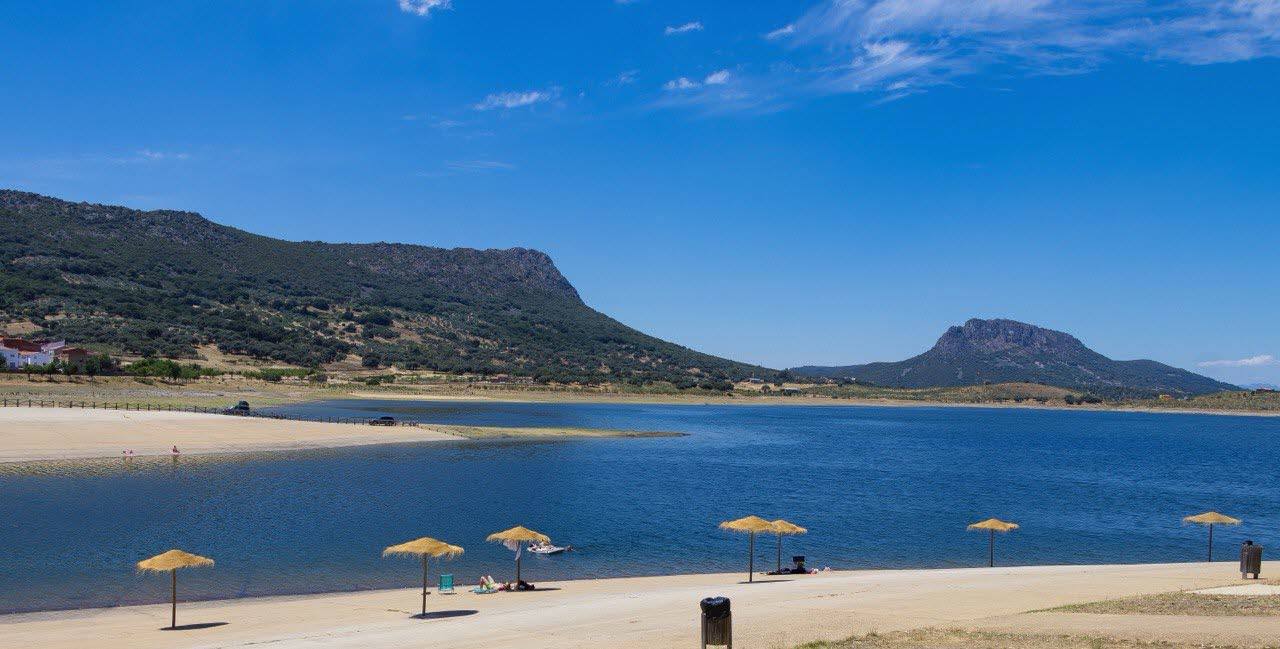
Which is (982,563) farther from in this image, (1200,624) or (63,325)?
(63,325)

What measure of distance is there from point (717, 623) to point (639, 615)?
6140mm

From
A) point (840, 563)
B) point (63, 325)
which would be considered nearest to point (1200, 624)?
point (840, 563)

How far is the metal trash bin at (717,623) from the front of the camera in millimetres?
16422

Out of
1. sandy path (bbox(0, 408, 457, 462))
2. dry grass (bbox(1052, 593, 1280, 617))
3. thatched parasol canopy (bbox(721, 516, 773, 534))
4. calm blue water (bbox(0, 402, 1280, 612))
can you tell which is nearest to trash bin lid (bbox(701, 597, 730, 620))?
dry grass (bbox(1052, 593, 1280, 617))

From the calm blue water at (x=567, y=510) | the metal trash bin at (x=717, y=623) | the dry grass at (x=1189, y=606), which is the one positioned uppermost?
the metal trash bin at (x=717, y=623)

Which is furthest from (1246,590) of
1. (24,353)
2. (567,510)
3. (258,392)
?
(24,353)

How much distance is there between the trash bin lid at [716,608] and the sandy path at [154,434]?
53.3 meters

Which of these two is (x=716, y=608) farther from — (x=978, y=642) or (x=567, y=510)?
(x=567, y=510)

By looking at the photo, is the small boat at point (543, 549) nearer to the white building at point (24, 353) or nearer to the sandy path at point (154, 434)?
the sandy path at point (154, 434)

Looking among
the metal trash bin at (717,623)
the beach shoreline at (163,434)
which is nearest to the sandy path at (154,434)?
the beach shoreline at (163,434)

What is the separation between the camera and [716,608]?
16.4m

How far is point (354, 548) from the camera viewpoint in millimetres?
35562

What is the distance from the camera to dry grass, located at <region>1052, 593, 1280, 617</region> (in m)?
19.0

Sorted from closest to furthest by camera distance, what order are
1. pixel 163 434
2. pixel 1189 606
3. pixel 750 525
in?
pixel 1189 606, pixel 750 525, pixel 163 434
